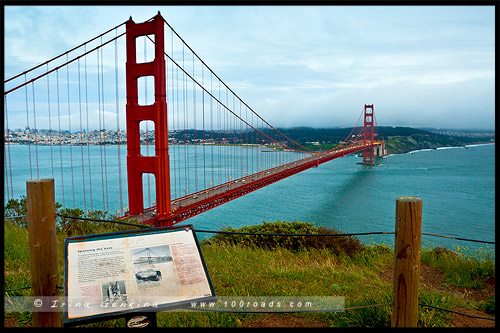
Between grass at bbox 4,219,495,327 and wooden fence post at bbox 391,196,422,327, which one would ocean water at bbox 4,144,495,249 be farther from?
wooden fence post at bbox 391,196,422,327

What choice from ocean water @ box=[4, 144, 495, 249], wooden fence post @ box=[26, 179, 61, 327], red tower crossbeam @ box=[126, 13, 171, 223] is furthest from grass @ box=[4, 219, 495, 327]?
ocean water @ box=[4, 144, 495, 249]

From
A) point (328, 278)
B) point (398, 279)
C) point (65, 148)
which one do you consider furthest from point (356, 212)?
point (65, 148)

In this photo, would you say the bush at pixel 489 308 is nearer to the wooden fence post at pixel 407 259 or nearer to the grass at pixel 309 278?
the grass at pixel 309 278

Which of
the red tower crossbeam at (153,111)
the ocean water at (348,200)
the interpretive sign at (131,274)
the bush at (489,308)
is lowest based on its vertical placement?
the ocean water at (348,200)

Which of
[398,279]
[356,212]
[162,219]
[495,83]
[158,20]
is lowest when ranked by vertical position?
[356,212]

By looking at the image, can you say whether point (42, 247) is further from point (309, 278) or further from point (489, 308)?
point (489, 308)

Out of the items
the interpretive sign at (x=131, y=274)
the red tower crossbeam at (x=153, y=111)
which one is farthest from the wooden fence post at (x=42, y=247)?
the red tower crossbeam at (x=153, y=111)

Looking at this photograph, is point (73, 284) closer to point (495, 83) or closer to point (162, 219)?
point (495, 83)

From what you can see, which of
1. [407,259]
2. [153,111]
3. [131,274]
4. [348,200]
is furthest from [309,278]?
[348,200]
